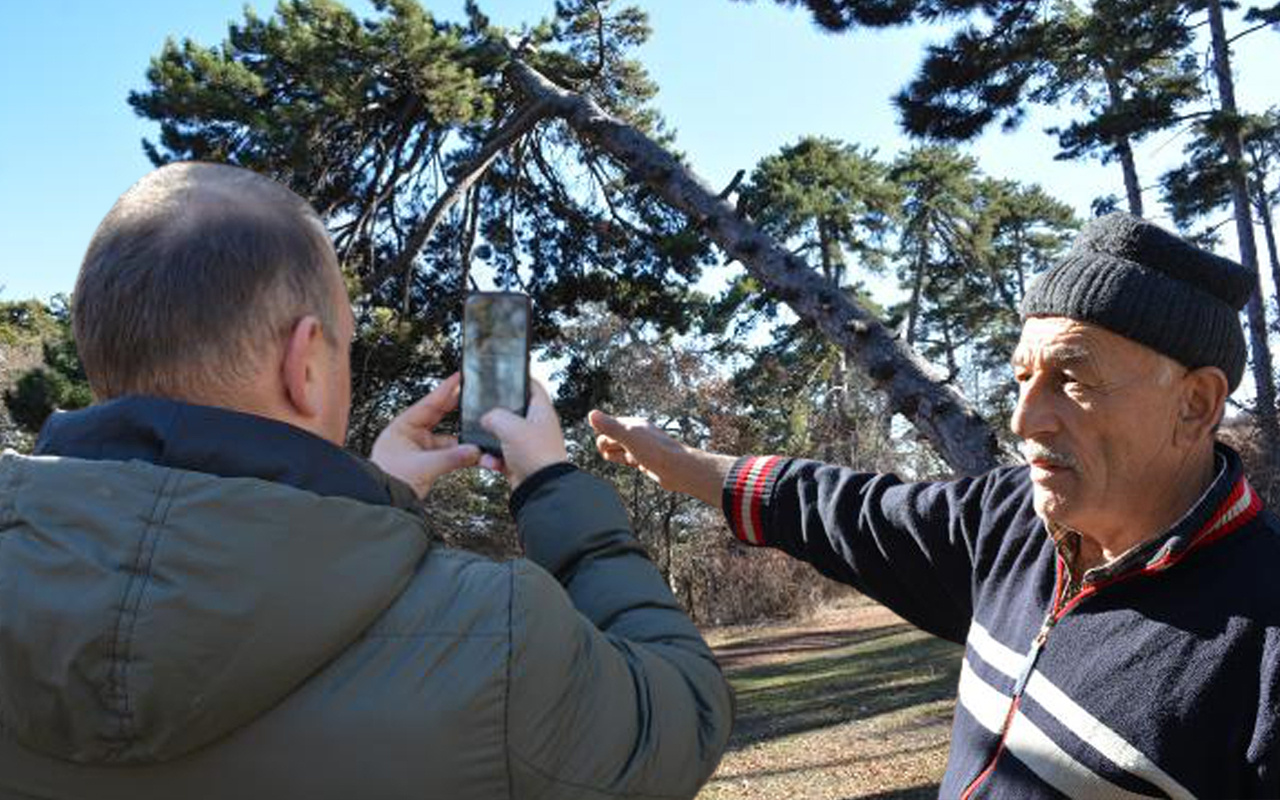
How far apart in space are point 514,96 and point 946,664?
8.34 meters

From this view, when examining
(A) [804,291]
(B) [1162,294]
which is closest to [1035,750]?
(B) [1162,294]

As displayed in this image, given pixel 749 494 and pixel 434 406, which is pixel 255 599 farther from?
pixel 749 494

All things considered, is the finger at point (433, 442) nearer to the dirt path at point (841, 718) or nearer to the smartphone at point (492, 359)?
the smartphone at point (492, 359)

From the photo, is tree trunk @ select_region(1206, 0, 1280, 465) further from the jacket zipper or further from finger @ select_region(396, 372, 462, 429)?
finger @ select_region(396, 372, 462, 429)

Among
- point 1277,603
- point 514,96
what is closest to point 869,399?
point 514,96

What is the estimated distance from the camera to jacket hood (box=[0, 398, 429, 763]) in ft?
3.18

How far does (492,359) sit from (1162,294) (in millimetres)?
1144

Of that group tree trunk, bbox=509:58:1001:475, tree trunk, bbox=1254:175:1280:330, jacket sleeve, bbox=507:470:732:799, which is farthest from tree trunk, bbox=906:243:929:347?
jacket sleeve, bbox=507:470:732:799

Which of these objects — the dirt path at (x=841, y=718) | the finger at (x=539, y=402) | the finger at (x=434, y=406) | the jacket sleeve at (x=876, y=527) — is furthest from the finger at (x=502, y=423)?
the dirt path at (x=841, y=718)

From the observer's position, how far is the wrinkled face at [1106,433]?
1.89m

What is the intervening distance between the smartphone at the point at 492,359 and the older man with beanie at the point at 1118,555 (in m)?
0.96

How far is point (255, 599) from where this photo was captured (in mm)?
985

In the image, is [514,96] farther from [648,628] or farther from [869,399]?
[869,399]

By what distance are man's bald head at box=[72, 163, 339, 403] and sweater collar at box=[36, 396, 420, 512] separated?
47 millimetres
